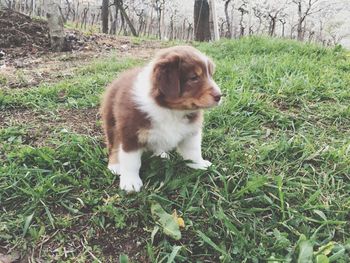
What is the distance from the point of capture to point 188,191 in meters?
3.44

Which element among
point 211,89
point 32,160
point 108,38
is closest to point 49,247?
point 32,160

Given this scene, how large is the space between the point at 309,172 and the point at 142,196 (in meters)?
1.53

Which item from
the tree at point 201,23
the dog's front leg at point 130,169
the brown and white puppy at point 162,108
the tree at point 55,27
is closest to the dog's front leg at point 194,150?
the brown and white puppy at point 162,108

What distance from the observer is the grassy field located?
9.82 ft

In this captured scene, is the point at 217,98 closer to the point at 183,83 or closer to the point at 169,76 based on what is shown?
the point at 183,83

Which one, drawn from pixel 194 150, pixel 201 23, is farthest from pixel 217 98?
pixel 201 23

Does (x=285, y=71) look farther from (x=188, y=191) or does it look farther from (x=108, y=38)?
(x=108, y=38)

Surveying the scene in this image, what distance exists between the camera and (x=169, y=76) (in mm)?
3197

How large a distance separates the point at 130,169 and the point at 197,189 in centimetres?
57

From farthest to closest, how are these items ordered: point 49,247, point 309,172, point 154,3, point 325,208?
point 154,3 → point 309,172 → point 325,208 → point 49,247

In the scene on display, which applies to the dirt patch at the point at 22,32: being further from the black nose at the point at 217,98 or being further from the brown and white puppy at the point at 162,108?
the black nose at the point at 217,98

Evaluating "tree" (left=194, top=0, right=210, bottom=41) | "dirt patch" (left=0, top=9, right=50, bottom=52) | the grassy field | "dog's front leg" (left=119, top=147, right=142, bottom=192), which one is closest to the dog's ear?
"dog's front leg" (left=119, top=147, right=142, bottom=192)

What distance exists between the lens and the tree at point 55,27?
873cm

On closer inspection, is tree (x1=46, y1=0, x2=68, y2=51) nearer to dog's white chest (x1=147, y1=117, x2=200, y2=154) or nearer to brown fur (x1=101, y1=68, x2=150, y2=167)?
brown fur (x1=101, y1=68, x2=150, y2=167)
